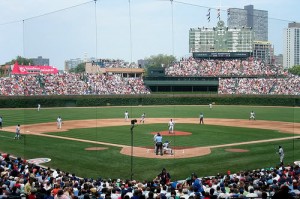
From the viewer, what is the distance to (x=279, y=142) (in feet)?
91.5

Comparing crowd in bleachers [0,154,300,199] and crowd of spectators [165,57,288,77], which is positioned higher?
crowd of spectators [165,57,288,77]

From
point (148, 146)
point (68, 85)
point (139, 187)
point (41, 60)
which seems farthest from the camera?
point (68, 85)

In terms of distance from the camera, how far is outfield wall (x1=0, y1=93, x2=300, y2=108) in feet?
181

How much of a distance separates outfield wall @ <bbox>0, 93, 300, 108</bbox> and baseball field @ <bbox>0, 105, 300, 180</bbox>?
40.3 ft

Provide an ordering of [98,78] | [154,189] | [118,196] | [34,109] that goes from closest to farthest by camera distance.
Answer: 1. [118,196]
2. [154,189]
3. [34,109]
4. [98,78]

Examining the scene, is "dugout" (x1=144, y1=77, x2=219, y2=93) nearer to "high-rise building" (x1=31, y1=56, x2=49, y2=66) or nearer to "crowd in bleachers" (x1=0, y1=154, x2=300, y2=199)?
"high-rise building" (x1=31, y1=56, x2=49, y2=66)

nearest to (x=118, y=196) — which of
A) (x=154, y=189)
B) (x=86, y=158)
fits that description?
(x=154, y=189)

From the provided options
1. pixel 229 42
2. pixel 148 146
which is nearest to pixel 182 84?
pixel 229 42

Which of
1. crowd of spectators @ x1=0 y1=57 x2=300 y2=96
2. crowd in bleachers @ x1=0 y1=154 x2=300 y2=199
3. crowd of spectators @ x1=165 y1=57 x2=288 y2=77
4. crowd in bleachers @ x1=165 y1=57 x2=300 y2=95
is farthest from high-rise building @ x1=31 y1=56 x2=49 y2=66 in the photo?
crowd of spectators @ x1=165 y1=57 x2=288 y2=77

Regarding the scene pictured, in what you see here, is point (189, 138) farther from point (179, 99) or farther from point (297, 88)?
point (179, 99)

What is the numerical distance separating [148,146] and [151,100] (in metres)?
36.3

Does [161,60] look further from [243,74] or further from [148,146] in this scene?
[148,146]

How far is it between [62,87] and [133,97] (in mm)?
11481

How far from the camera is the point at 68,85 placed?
62219 millimetres
